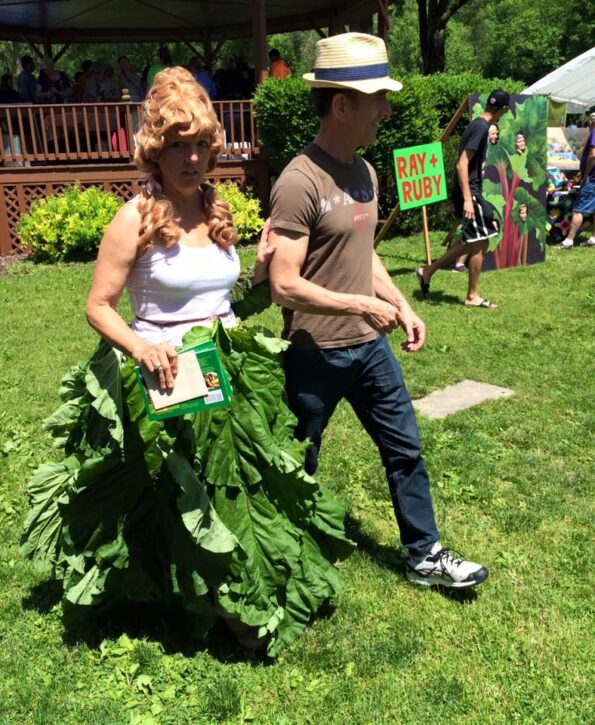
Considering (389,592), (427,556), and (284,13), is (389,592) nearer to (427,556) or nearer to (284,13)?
(427,556)

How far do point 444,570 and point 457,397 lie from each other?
2.31 meters

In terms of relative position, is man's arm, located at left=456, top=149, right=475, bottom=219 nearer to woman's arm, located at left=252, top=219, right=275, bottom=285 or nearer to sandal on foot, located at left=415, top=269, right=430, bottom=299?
sandal on foot, located at left=415, top=269, right=430, bottom=299

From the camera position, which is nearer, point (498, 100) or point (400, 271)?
point (498, 100)

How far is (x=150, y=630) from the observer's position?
9.30 feet

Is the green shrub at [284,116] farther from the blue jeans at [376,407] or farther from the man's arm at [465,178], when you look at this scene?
the blue jeans at [376,407]

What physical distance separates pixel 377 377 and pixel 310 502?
0.57 meters

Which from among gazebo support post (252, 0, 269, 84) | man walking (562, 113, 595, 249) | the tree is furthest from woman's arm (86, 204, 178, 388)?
the tree

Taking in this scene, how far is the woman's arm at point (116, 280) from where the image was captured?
216 cm

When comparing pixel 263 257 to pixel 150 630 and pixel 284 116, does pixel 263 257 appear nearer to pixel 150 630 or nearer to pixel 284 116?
pixel 150 630

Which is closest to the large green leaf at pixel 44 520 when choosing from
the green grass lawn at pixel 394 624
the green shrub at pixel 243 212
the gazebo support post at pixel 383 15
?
the green grass lawn at pixel 394 624

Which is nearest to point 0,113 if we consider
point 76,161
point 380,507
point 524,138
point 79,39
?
point 76,161

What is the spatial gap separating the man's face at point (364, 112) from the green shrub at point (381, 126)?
8552mm

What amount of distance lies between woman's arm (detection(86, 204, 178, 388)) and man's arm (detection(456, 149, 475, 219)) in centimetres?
535

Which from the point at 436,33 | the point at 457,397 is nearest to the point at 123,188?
the point at 457,397
